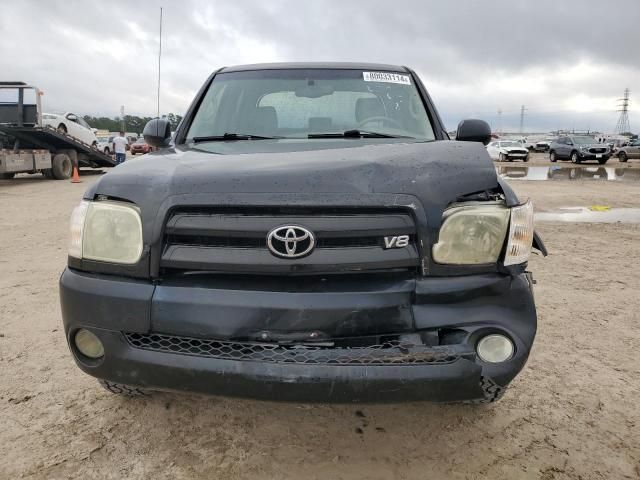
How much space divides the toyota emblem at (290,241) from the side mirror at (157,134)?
164 cm

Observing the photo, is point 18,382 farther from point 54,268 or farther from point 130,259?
point 54,268

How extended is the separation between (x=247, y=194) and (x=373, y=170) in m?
0.49

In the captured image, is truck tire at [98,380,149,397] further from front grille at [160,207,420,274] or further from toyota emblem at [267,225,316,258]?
toyota emblem at [267,225,316,258]

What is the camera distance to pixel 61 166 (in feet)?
53.9

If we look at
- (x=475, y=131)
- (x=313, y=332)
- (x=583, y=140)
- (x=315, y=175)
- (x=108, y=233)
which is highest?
(x=583, y=140)

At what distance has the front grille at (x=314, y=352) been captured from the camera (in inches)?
67.8

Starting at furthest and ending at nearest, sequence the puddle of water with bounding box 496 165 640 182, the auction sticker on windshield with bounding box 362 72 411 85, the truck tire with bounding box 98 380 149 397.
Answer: the puddle of water with bounding box 496 165 640 182 < the auction sticker on windshield with bounding box 362 72 411 85 < the truck tire with bounding box 98 380 149 397

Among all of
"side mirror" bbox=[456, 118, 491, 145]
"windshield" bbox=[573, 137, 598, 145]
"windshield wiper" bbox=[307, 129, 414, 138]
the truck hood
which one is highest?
"windshield" bbox=[573, 137, 598, 145]

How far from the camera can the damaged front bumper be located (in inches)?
67.6

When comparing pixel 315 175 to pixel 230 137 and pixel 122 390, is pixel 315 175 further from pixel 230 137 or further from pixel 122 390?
pixel 122 390

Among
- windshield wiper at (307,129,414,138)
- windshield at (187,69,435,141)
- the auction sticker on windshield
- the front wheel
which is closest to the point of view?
windshield wiper at (307,129,414,138)

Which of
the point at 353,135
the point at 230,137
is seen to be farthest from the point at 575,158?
the point at 230,137

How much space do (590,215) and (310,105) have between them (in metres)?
7.47

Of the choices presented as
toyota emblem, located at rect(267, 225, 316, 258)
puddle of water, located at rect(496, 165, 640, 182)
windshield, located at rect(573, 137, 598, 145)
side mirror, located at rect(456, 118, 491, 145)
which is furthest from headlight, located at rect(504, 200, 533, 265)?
windshield, located at rect(573, 137, 598, 145)
